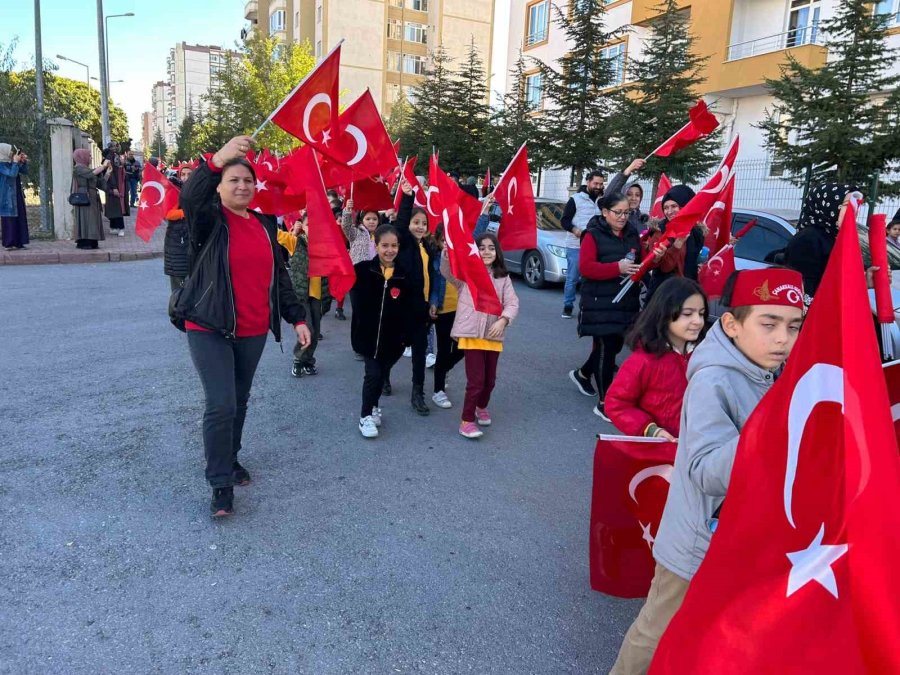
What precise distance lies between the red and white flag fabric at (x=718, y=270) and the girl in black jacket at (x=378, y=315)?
299 cm

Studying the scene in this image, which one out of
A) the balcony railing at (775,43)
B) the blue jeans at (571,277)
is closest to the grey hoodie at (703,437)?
the blue jeans at (571,277)

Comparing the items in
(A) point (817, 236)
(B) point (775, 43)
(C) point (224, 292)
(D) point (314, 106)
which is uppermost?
(B) point (775, 43)

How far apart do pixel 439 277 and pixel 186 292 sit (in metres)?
2.93

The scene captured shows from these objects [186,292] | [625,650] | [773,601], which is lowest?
[625,650]

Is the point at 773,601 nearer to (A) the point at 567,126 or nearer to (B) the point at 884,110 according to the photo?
(B) the point at 884,110

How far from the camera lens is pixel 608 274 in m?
5.47

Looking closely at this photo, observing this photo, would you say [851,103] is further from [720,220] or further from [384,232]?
[384,232]

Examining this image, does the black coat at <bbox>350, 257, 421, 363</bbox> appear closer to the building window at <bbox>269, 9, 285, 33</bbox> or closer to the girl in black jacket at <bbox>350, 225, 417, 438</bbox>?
the girl in black jacket at <bbox>350, 225, 417, 438</bbox>

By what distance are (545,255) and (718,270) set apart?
5887mm

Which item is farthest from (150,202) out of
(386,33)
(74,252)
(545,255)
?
(386,33)

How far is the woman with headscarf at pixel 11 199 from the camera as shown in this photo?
13758 mm

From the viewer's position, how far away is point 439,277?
20.5 feet

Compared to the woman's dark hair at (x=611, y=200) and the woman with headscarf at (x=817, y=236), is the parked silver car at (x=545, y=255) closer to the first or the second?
the woman's dark hair at (x=611, y=200)

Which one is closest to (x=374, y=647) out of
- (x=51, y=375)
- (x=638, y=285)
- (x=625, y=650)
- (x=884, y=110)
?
(x=625, y=650)
